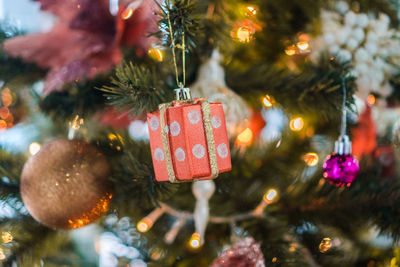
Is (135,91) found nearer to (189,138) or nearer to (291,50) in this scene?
(189,138)

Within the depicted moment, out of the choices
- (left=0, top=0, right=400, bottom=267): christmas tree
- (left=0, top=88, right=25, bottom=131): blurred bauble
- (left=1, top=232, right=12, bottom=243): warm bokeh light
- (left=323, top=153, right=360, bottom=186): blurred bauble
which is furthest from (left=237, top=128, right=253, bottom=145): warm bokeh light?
(left=0, top=88, right=25, bottom=131): blurred bauble

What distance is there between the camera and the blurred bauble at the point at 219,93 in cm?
45

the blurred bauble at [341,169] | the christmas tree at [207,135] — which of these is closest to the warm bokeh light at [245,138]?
the christmas tree at [207,135]

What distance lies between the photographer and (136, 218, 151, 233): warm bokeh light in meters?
0.52

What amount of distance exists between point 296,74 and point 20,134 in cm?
59

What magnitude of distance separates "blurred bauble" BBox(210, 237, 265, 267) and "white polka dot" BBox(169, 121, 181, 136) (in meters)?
0.16

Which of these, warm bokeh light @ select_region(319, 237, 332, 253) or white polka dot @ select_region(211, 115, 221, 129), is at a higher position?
white polka dot @ select_region(211, 115, 221, 129)

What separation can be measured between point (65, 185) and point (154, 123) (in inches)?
6.2

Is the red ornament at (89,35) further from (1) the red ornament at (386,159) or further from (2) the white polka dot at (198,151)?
(1) the red ornament at (386,159)

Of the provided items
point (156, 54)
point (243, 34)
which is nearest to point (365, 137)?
point (243, 34)

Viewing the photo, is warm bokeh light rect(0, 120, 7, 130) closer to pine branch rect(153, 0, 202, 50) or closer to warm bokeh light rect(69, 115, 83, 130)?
warm bokeh light rect(69, 115, 83, 130)

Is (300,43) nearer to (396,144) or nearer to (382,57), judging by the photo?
(382,57)

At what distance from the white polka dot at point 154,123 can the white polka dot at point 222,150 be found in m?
0.06

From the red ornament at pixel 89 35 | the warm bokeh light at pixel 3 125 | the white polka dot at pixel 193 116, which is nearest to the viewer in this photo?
the white polka dot at pixel 193 116
